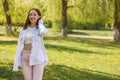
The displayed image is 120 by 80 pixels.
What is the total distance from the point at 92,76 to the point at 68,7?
88.2ft

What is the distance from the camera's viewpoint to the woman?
7.49m

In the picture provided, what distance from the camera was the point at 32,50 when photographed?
754 cm

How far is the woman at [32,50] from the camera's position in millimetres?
7488

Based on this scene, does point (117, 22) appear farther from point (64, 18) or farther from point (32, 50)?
point (32, 50)

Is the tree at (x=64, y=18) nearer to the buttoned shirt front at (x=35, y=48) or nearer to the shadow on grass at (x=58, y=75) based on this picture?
the shadow on grass at (x=58, y=75)

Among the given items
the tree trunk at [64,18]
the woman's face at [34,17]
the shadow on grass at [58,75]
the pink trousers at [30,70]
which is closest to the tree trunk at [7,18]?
the tree trunk at [64,18]

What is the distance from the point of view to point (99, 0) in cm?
3638

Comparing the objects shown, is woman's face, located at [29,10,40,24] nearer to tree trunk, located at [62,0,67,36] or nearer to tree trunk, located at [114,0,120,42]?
tree trunk, located at [114,0,120,42]

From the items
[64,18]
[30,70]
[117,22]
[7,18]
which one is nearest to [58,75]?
[30,70]

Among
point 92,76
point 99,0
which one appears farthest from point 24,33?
point 99,0

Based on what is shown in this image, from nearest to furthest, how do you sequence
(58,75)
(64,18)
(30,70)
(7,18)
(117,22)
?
(30,70), (58,75), (117,22), (7,18), (64,18)

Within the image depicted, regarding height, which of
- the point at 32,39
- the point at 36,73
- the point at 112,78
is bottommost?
the point at 112,78

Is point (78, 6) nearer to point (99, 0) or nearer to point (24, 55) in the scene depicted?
point (99, 0)

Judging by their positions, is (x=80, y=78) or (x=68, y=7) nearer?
(x=80, y=78)
